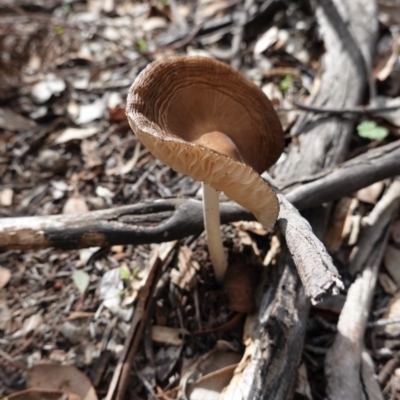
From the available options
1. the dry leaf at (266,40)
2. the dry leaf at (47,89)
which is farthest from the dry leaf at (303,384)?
the dry leaf at (47,89)

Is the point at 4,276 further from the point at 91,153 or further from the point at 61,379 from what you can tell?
the point at 91,153

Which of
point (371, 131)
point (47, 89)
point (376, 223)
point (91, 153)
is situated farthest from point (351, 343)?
point (47, 89)

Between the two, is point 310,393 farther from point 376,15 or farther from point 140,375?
point 376,15

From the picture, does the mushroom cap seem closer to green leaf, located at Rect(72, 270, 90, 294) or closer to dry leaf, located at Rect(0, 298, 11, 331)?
green leaf, located at Rect(72, 270, 90, 294)

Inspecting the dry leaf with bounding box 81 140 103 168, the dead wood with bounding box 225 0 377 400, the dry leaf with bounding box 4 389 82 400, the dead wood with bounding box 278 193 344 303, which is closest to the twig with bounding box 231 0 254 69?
the dead wood with bounding box 225 0 377 400

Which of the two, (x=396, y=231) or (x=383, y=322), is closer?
(x=383, y=322)
